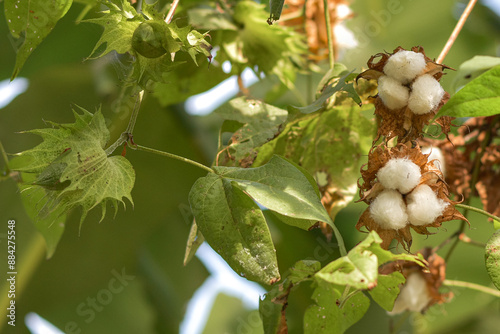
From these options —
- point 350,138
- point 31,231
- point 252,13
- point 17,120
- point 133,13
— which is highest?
point 133,13

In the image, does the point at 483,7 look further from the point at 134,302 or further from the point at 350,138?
the point at 134,302

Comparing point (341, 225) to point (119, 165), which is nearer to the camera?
point (119, 165)

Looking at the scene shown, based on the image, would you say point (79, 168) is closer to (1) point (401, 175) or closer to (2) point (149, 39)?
(2) point (149, 39)

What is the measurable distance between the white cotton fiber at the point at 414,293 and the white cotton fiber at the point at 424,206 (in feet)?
1.18

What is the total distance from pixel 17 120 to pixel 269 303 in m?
0.86

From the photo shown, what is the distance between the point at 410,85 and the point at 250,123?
0.22 m

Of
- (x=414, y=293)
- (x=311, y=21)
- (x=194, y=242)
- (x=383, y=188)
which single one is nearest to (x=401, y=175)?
(x=383, y=188)

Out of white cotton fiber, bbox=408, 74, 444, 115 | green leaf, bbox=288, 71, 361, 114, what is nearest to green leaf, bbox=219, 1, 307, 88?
green leaf, bbox=288, 71, 361, 114

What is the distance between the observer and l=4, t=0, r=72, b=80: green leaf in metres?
0.73

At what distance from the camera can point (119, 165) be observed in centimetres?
69

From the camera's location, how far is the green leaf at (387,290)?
0.71m

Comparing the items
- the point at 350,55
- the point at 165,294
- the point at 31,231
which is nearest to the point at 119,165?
the point at 31,231

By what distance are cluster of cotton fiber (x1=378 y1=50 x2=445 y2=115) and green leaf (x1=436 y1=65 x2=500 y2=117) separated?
6 cm

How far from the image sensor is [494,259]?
0.69 m
